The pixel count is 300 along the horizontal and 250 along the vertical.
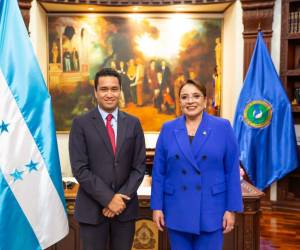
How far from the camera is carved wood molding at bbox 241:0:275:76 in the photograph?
5.00 metres

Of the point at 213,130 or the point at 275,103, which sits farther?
the point at 275,103

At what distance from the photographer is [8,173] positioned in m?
1.80

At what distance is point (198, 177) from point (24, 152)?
2.96 feet

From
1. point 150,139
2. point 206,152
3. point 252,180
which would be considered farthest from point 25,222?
point 150,139

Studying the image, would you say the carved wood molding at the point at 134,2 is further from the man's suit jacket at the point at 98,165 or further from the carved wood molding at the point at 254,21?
the man's suit jacket at the point at 98,165

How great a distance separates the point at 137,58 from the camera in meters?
5.88

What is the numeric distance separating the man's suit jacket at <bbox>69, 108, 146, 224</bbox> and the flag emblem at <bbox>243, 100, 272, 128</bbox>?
10.5ft

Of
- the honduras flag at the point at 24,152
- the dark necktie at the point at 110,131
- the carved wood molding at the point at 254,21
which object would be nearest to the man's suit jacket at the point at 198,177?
the dark necktie at the point at 110,131

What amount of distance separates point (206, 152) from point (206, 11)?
173 inches

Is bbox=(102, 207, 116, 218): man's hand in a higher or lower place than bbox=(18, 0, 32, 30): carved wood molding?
lower

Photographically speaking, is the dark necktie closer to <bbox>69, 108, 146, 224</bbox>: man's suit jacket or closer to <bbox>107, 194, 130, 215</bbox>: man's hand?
<bbox>69, 108, 146, 224</bbox>: man's suit jacket

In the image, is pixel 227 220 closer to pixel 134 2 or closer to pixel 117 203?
pixel 117 203

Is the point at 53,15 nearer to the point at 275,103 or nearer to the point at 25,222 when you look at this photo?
the point at 275,103

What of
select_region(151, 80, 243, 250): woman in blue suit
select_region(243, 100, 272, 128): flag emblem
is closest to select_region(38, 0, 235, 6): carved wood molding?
select_region(243, 100, 272, 128): flag emblem
